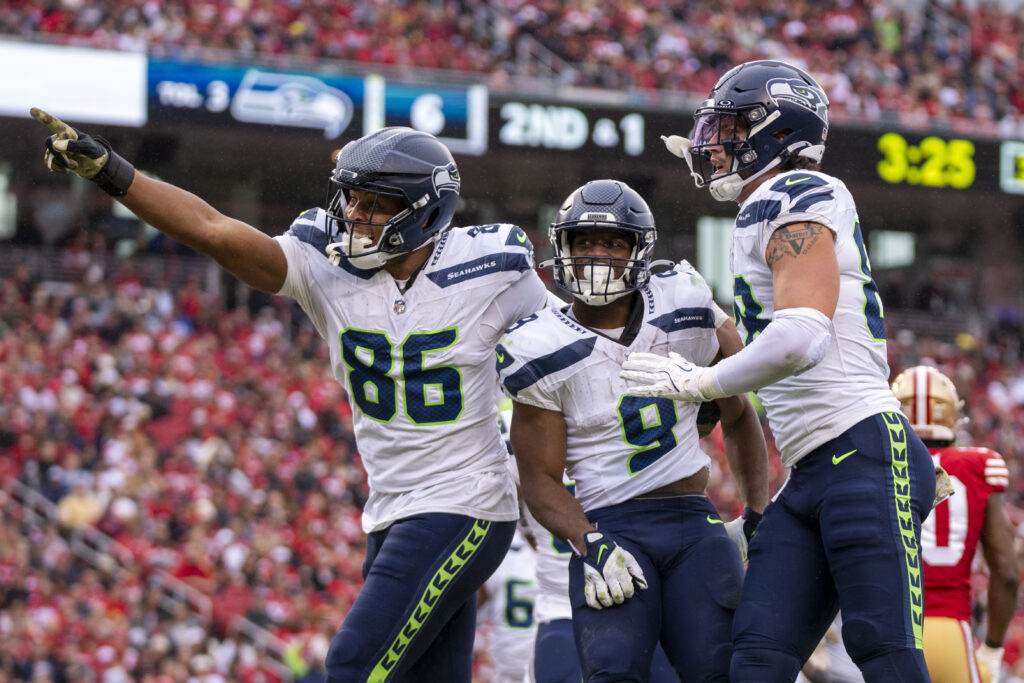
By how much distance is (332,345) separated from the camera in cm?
448

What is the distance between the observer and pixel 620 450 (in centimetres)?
414

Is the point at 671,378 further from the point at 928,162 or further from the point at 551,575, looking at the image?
the point at 928,162

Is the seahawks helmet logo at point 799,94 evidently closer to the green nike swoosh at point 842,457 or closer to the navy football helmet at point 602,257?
the navy football helmet at point 602,257

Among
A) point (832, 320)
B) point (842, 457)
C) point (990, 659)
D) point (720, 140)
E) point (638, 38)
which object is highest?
point (638, 38)

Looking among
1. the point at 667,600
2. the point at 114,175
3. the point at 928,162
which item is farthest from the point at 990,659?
the point at 928,162

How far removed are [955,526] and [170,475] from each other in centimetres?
1035

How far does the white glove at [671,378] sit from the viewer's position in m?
3.62

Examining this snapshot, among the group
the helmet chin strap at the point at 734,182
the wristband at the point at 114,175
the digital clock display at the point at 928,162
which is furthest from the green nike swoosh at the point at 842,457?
the digital clock display at the point at 928,162

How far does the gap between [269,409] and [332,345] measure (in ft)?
40.3

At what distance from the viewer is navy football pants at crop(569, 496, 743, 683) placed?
3863 millimetres

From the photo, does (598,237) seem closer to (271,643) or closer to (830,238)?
(830,238)

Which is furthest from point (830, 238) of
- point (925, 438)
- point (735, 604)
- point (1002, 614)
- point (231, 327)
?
point (231, 327)

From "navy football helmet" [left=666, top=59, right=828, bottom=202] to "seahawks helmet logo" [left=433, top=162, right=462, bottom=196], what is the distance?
0.84 meters

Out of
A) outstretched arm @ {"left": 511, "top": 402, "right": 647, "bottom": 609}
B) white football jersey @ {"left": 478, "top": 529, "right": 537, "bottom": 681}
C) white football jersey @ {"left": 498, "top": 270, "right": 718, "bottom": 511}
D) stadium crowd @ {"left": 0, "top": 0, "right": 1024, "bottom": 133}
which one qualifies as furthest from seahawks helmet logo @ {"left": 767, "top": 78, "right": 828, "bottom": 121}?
stadium crowd @ {"left": 0, "top": 0, "right": 1024, "bottom": 133}
